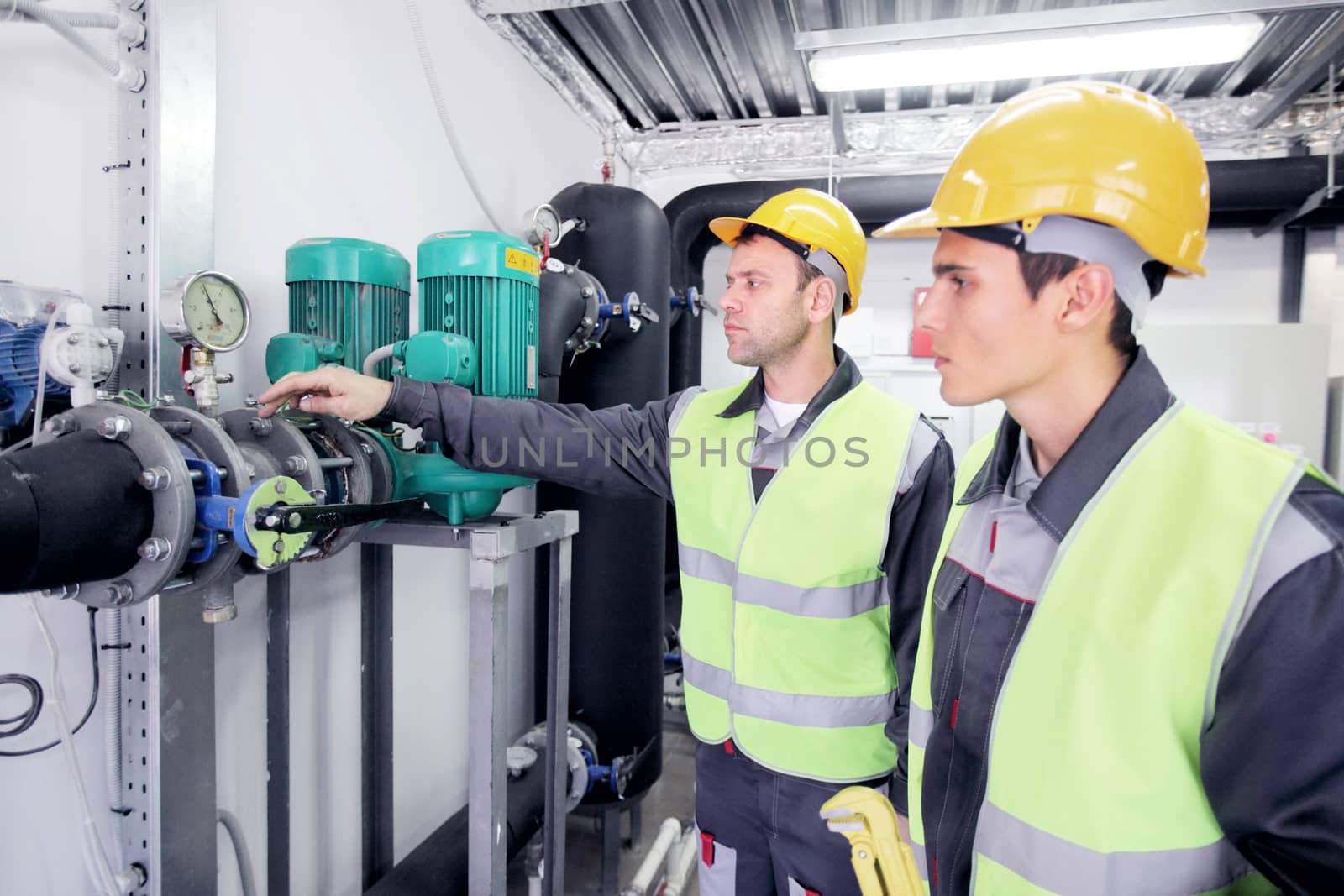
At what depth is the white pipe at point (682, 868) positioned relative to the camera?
74.7 inches

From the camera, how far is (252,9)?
1.25m

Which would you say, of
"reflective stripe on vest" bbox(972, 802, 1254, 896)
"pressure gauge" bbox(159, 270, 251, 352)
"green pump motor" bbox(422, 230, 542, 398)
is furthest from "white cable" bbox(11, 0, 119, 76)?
"reflective stripe on vest" bbox(972, 802, 1254, 896)

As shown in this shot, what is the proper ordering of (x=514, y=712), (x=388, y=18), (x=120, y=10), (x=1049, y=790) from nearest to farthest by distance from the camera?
(x=1049, y=790)
(x=120, y=10)
(x=388, y=18)
(x=514, y=712)

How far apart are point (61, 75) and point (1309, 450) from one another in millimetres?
3671

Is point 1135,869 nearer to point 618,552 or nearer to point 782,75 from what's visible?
point 618,552

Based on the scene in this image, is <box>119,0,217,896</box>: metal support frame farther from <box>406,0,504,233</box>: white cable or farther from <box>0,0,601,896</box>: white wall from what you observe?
<box>406,0,504,233</box>: white cable

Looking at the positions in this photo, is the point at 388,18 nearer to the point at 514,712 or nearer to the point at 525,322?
the point at 525,322

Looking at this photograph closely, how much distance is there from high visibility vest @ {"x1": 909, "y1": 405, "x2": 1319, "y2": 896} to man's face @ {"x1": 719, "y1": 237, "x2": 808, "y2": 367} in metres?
0.71

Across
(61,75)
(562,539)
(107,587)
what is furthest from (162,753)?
(61,75)

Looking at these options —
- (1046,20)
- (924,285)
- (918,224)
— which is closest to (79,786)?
(918,224)

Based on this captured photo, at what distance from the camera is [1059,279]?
2.27 ft

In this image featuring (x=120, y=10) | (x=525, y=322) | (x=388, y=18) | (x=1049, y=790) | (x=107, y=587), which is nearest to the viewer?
(x=1049, y=790)

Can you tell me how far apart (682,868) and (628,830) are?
0.39 meters

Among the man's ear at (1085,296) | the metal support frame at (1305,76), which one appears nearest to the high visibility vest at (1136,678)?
the man's ear at (1085,296)
